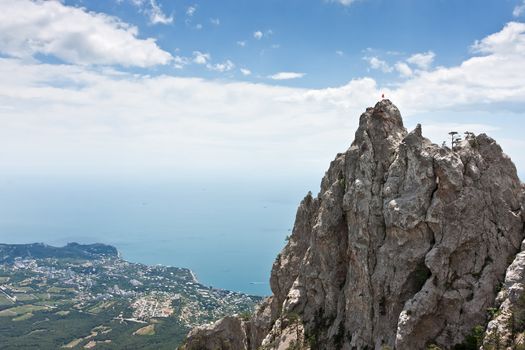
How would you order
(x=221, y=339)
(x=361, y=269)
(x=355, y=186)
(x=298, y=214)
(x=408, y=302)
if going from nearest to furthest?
(x=408, y=302)
(x=361, y=269)
(x=355, y=186)
(x=298, y=214)
(x=221, y=339)

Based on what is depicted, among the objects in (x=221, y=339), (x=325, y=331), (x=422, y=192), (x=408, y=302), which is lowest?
(x=221, y=339)

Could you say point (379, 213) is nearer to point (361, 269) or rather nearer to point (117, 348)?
point (361, 269)

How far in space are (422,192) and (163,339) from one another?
5964 inches

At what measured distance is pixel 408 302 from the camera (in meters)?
31.3

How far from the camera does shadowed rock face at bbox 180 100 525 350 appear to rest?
31.2 m

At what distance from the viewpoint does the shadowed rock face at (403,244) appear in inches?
1227

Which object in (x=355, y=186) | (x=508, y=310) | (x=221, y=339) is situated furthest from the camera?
(x=221, y=339)

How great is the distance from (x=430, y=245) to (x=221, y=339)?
32795mm

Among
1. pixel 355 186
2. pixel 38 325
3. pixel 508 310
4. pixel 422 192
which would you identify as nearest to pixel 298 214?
pixel 355 186

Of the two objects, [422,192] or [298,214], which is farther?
[298,214]

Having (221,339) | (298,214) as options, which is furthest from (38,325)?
(298,214)

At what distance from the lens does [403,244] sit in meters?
34.4

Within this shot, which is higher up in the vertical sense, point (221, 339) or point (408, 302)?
point (408, 302)

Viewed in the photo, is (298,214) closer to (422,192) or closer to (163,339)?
(422,192)
